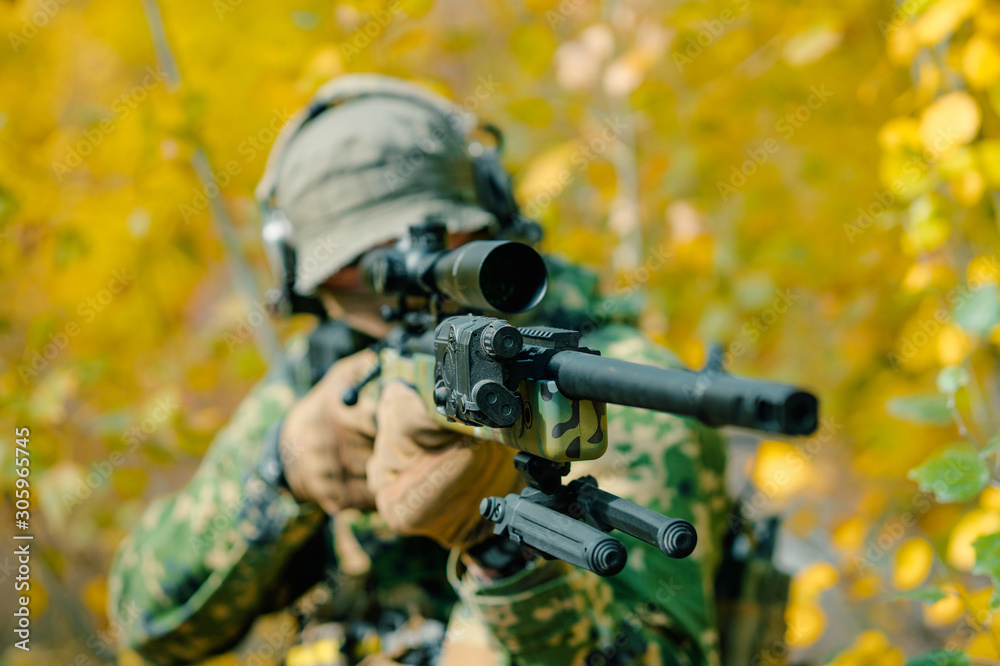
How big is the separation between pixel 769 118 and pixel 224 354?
261cm

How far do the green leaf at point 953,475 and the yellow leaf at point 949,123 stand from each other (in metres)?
0.83

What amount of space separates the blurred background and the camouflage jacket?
0.40 metres

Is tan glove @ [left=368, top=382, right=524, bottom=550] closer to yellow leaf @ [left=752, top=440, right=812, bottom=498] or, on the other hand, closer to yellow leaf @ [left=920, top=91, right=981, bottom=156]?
yellow leaf @ [left=752, top=440, right=812, bottom=498]

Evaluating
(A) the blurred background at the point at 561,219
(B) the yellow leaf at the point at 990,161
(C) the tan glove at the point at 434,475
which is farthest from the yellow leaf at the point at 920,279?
(C) the tan glove at the point at 434,475

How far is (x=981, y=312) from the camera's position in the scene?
4.86ft

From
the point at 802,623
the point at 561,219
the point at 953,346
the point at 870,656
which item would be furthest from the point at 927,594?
the point at 561,219

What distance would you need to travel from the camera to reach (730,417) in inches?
30.8

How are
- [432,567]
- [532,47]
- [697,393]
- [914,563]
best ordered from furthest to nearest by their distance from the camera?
[532,47] → [432,567] → [914,563] → [697,393]

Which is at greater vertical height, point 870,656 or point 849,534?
point 849,534

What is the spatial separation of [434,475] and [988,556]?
0.93 m

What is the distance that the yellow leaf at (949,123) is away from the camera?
71.1 inches

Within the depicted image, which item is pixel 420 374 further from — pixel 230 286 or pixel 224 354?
pixel 230 286

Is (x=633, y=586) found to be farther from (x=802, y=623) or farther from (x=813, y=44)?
(x=813, y=44)

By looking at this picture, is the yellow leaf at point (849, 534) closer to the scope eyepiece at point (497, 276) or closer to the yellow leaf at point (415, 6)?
the scope eyepiece at point (497, 276)
